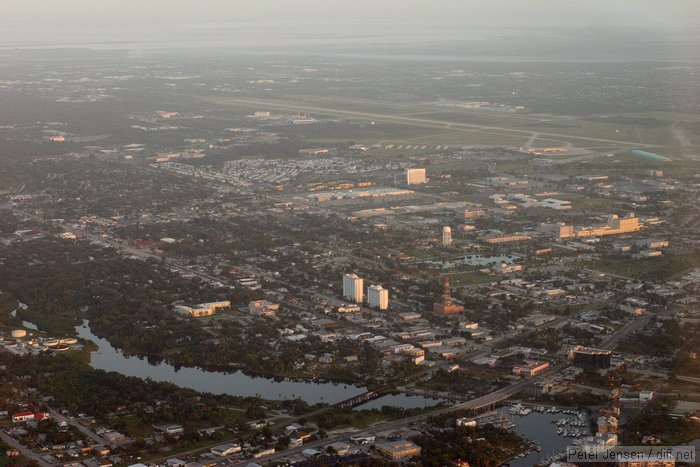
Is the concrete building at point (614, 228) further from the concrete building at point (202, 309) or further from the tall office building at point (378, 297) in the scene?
the concrete building at point (202, 309)

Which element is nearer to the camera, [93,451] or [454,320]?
[93,451]

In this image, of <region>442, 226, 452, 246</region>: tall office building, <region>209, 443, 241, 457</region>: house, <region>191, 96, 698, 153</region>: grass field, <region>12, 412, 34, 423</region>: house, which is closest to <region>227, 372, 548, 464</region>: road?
<region>209, 443, 241, 457</region>: house

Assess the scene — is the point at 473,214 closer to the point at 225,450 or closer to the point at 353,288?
the point at 353,288

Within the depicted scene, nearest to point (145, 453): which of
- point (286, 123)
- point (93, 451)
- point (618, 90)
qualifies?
point (93, 451)

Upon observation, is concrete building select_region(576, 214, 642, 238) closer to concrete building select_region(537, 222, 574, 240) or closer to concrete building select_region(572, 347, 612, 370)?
concrete building select_region(537, 222, 574, 240)

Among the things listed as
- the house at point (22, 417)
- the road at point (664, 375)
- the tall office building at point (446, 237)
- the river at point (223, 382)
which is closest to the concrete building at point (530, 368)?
the road at point (664, 375)

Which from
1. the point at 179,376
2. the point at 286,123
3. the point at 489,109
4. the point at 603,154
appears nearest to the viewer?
the point at 179,376

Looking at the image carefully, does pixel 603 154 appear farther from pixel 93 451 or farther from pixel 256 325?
pixel 93 451
